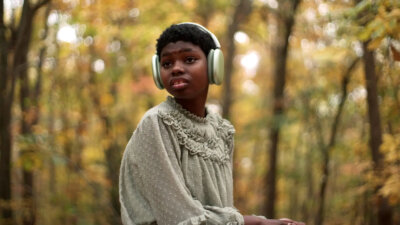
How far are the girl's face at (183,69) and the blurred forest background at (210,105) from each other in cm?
156

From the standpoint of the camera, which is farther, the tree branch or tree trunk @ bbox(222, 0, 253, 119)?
tree trunk @ bbox(222, 0, 253, 119)

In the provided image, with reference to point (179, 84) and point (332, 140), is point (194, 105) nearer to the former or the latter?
point (179, 84)

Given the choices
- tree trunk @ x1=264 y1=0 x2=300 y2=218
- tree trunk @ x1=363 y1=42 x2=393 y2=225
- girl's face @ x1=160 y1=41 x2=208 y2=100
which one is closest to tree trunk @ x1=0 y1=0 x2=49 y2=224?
girl's face @ x1=160 y1=41 x2=208 y2=100

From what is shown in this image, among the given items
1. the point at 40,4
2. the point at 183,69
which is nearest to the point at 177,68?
the point at 183,69

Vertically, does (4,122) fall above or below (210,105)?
below

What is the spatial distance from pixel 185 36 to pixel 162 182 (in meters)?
0.70

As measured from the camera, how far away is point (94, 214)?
8.83 metres

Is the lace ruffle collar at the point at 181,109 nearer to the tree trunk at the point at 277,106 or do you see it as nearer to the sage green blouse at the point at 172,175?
the sage green blouse at the point at 172,175

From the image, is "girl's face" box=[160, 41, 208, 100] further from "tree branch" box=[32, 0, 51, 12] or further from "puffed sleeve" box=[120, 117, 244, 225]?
"tree branch" box=[32, 0, 51, 12]

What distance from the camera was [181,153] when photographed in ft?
7.09

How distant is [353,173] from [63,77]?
5.91m

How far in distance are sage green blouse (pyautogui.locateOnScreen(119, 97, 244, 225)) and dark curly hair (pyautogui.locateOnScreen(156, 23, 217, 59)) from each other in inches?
11.3

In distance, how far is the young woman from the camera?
6.57 feet

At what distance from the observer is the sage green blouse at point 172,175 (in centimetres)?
199
